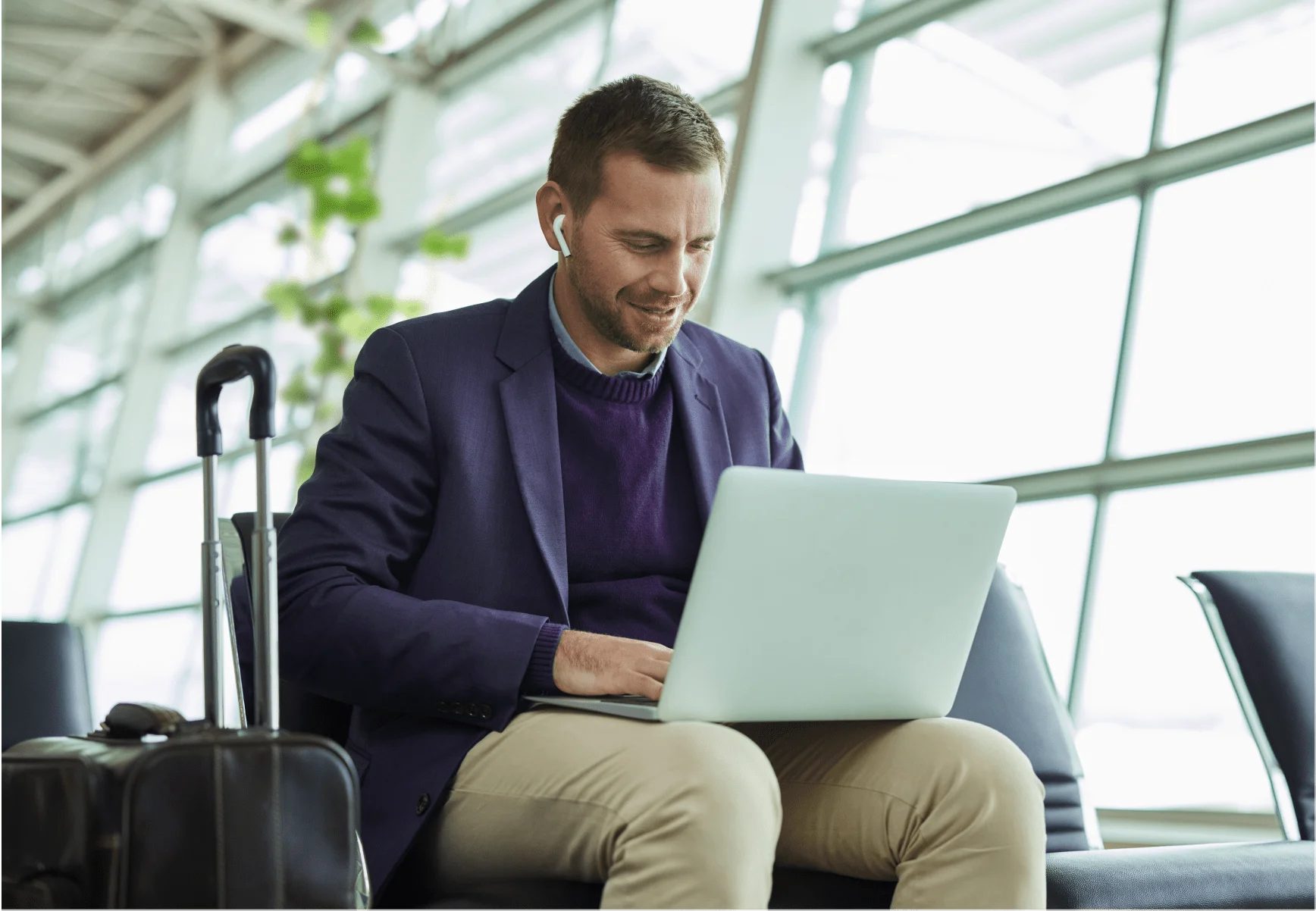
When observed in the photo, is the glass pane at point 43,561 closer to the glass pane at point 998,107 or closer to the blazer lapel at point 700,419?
the glass pane at point 998,107

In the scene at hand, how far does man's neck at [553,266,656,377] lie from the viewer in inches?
67.3

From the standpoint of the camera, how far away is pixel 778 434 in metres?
1.88

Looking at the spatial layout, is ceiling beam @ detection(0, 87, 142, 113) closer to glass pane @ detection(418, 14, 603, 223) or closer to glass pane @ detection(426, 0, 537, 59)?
glass pane @ detection(426, 0, 537, 59)

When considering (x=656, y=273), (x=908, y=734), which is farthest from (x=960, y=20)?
(x=908, y=734)

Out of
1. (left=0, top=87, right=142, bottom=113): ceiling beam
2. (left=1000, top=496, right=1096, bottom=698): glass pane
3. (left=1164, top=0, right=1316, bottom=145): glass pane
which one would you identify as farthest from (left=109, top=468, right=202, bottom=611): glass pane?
(left=1164, top=0, right=1316, bottom=145): glass pane

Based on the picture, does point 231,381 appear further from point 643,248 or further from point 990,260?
point 990,260

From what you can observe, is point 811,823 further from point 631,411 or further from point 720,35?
point 720,35

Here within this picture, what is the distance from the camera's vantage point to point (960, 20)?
4.32m

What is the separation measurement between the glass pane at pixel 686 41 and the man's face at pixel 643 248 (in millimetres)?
3502

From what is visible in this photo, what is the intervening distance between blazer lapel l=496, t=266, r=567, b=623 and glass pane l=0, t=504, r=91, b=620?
7946 mm

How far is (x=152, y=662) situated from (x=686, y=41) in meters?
4.87

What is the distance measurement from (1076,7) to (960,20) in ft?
1.41

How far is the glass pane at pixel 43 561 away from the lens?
889cm

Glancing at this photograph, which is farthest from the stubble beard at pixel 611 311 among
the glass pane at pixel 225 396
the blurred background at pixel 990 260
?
the glass pane at pixel 225 396
